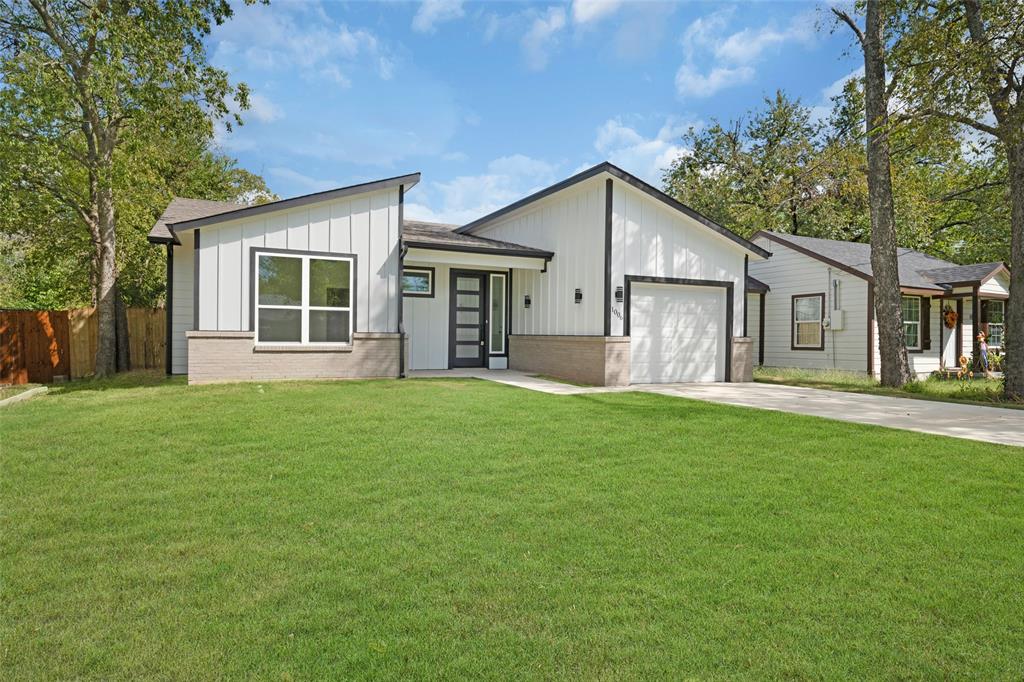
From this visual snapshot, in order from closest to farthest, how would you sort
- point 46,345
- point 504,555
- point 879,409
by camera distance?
point 504,555, point 879,409, point 46,345

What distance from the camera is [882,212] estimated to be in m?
12.3

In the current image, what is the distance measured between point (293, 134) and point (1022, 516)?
33136 millimetres

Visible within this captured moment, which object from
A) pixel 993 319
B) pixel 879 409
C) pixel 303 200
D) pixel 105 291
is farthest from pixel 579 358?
pixel 993 319

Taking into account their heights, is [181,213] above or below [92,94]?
below

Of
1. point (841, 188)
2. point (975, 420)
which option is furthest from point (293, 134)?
point (975, 420)

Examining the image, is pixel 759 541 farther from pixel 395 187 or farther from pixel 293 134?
pixel 293 134

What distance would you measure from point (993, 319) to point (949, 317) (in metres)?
2.50

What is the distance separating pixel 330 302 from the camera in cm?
1145

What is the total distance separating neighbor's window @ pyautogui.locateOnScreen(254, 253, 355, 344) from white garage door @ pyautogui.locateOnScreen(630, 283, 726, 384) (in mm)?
5896

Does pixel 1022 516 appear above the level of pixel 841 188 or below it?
below

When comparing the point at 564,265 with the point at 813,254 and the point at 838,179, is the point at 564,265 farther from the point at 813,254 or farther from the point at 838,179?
the point at 813,254

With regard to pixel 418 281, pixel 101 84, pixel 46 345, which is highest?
pixel 101 84

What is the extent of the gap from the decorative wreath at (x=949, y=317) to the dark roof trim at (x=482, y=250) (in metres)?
12.8

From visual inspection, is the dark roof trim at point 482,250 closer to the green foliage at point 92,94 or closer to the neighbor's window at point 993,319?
the green foliage at point 92,94
